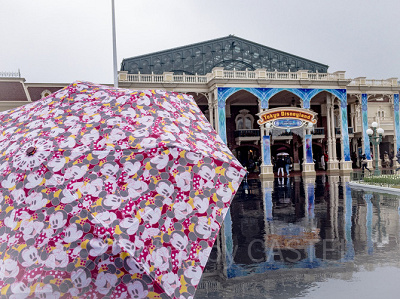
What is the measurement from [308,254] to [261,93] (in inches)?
902

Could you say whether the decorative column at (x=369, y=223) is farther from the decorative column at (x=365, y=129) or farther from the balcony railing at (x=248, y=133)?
the balcony railing at (x=248, y=133)

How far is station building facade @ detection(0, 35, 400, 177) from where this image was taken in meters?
27.4

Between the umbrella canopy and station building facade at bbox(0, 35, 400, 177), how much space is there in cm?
2400

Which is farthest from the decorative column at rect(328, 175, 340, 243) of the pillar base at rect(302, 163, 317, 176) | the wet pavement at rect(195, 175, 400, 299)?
the pillar base at rect(302, 163, 317, 176)

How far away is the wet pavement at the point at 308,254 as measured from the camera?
4.94 meters

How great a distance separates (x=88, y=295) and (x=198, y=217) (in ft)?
3.21

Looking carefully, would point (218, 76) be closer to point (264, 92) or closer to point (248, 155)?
point (264, 92)

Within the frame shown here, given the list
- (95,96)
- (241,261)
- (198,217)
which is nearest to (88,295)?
(198,217)

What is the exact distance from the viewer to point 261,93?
28484mm

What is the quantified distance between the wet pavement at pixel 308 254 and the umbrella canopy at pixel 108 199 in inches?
94.6

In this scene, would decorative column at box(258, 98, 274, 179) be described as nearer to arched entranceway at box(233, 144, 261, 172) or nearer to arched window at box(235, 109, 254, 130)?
arched entranceway at box(233, 144, 261, 172)

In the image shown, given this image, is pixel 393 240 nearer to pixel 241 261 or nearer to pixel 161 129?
pixel 241 261

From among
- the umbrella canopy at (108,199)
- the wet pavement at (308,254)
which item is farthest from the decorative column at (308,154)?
the umbrella canopy at (108,199)

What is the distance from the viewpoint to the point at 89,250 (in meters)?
2.45
